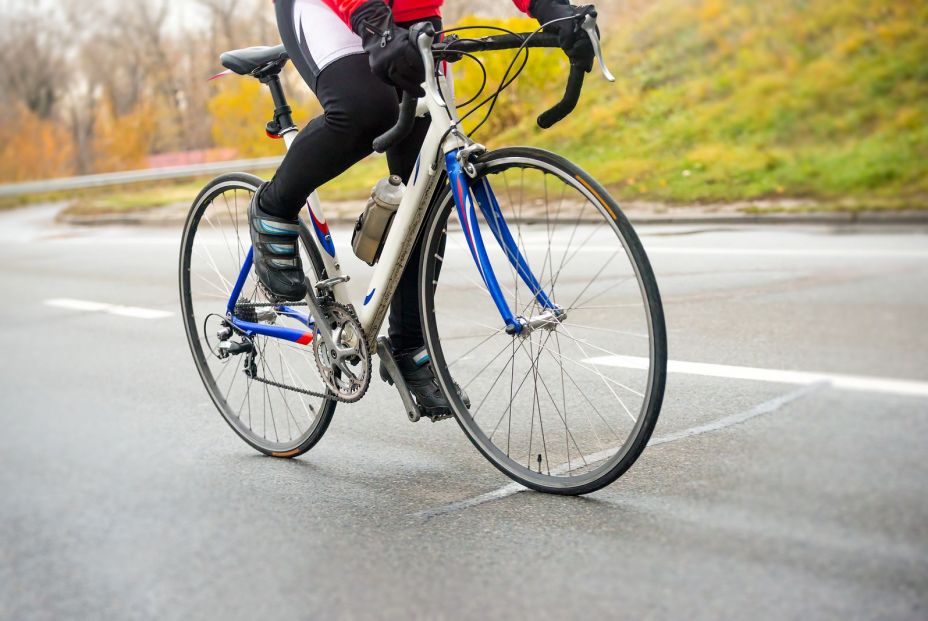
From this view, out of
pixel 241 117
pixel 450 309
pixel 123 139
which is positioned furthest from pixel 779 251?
pixel 123 139

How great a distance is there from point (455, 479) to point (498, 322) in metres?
0.56

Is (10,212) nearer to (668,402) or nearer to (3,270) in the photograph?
(3,270)

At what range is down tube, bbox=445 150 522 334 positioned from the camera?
3.41m

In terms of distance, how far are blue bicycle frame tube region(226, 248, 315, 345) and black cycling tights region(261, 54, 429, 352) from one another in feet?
1.22

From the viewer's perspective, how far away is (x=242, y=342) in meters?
4.40

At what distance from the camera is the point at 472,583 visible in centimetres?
302

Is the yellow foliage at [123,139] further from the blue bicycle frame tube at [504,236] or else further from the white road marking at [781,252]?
the blue bicycle frame tube at [504,236]

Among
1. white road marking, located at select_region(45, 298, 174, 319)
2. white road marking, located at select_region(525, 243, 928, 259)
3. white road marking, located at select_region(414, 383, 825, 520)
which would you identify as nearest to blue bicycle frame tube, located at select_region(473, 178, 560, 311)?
white road marking, located at select_region(414, 383, 825, 520)

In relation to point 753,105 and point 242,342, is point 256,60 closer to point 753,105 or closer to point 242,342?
point 242,342

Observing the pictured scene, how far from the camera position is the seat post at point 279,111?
4062 millimetres

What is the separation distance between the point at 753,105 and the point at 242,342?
12.3m

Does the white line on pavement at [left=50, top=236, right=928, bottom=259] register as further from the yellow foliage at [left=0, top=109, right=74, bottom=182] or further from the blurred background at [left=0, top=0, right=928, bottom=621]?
the yellow foliage at [left=0, top=109, right=74, bottom=182]

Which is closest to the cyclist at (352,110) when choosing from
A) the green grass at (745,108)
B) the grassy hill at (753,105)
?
the green grass at (745,108)

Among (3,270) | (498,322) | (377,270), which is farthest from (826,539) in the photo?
(3,270)
